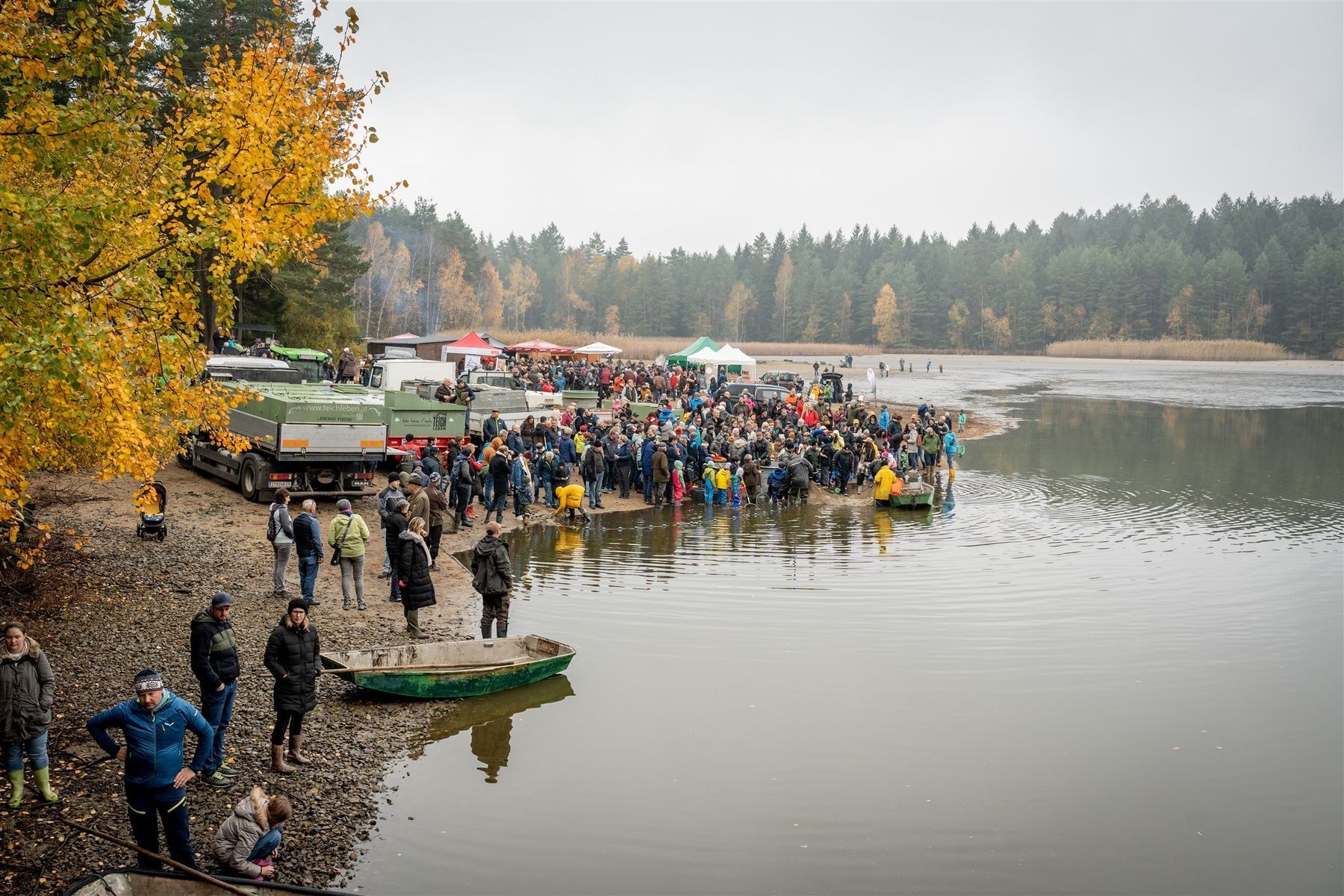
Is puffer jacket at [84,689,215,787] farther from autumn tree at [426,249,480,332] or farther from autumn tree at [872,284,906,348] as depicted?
autumn tree at [872,284,906,348]

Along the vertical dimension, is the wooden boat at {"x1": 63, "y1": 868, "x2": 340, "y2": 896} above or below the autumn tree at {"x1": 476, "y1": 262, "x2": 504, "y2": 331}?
below

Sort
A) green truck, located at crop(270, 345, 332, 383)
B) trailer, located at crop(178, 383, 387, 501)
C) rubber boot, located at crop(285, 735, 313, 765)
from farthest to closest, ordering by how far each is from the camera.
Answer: green truck, located at crop(270, 345, 332, 383) → trailer, located at crop(178, 383, 387, 501) → rubber boot, located at crop(285, 735, 313, 765)

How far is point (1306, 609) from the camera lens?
18.0 meters

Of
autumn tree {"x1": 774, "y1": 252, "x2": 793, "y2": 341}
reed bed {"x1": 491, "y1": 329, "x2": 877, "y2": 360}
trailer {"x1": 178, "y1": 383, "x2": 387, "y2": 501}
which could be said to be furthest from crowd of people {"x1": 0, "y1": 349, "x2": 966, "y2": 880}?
autumn tree {"x1": 774, "y1": 252, "x2": 793, "y2": 341}

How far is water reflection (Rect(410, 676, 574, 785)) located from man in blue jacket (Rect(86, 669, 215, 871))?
3.30 metres

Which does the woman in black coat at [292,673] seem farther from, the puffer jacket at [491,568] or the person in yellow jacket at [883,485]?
the person in yellow jacket at [883,485]

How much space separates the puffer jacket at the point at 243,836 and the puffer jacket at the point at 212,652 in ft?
5.22

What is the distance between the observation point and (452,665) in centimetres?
1220

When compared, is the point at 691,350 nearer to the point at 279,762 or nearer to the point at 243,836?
the point at 279,762

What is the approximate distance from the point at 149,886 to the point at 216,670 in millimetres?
2374

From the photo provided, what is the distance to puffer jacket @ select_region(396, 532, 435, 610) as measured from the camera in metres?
13.9

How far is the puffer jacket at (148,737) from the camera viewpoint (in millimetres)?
7594

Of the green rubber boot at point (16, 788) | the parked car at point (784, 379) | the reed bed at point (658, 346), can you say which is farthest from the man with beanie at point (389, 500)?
the reed bed at point (658, 346)

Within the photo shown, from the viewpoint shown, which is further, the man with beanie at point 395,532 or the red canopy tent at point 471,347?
the red canopy tent at point 471,347
